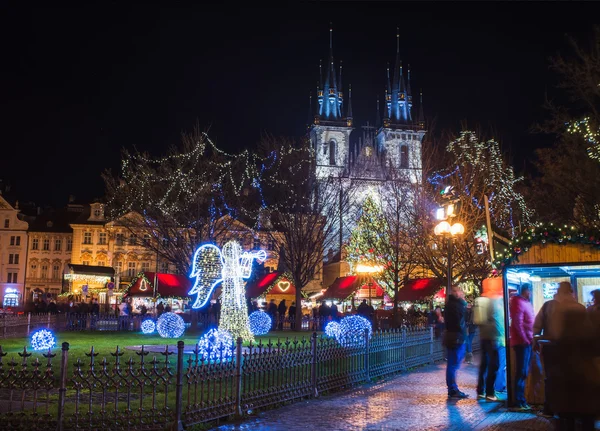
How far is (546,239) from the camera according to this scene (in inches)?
423

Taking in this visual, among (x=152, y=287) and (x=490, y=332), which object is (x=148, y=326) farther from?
(x=490, y=332)

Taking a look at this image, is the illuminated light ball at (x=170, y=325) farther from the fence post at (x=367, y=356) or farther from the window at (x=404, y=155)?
the window at (x=404, y=155)

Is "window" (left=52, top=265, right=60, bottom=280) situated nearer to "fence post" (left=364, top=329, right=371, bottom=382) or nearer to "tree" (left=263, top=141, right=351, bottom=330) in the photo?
"tree" (left=263, top=141, right=351, bottom=330)

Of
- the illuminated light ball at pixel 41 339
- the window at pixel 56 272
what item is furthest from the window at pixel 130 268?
the illuminated light ball at pixel 41 339

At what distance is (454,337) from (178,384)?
569 cm

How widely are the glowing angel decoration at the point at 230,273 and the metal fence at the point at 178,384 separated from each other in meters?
4.36

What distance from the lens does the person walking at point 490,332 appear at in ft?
37.2

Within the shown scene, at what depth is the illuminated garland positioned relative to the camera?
10398 mm

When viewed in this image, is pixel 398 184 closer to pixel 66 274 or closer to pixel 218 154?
pixel 218 154

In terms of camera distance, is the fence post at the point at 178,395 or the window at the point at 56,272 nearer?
the fence post at the point at 178,395

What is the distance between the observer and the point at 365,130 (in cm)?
9350

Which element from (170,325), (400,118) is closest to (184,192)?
(170,325)

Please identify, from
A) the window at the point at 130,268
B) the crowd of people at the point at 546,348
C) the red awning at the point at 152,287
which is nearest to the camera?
the crowd of people at the point at 546,348

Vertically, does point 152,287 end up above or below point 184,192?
below
